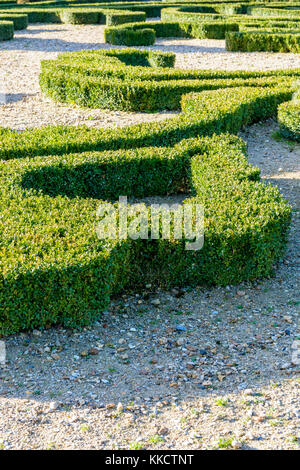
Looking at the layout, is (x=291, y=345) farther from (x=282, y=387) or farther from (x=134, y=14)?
(x=134, y=14)

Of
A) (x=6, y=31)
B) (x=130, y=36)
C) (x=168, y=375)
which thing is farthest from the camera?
(x=6, y=31)

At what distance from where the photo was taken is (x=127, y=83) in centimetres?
1373

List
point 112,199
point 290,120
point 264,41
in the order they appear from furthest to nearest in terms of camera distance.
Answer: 1. point 264,41
2. point 290,120
3. point 112,199

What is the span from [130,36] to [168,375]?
19.7m

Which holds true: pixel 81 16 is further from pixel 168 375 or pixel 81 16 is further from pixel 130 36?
pixel 168 375

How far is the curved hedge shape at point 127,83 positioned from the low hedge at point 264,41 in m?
6.65

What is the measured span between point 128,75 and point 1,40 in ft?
40.4

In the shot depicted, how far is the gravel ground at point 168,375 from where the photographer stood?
5.09 metres

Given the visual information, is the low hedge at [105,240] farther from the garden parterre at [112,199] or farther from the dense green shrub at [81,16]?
the dense green shrub at [81,16]

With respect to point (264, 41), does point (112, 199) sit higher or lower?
lower

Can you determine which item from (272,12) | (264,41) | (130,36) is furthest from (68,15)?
(264,41)

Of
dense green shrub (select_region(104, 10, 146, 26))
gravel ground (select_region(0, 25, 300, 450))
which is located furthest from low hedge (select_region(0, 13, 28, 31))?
gravel ground (select_region(0, 25, 300, 450))
